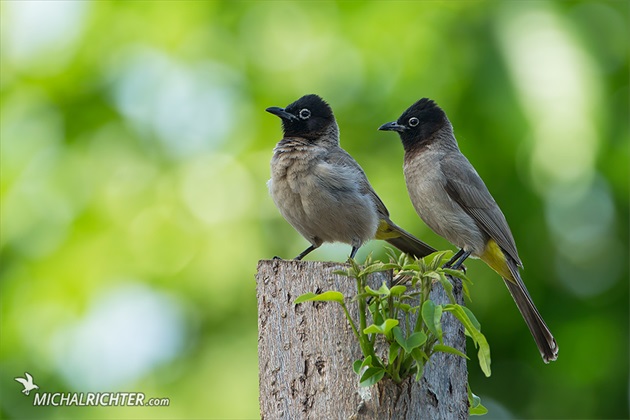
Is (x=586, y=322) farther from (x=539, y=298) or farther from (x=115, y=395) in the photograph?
(x=115, y=395)

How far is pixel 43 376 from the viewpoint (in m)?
7.07

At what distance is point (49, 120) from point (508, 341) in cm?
434

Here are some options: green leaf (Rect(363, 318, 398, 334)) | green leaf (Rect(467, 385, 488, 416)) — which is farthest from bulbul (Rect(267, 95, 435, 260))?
green leaf (Rect(363, 318, 398, 334))

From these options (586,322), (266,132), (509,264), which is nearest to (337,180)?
(509,264)

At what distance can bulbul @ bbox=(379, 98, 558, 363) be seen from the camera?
5961 millimetres

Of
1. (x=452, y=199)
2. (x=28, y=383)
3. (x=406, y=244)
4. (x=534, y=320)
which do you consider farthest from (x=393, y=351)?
(x=28, y=383)

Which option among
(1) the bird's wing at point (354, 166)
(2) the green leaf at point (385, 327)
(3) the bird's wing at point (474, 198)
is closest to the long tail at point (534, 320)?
(3) the bird's wing at point (474, 198)

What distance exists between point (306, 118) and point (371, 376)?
2948mm

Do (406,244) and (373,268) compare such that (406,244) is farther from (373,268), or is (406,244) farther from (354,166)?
(373,268)

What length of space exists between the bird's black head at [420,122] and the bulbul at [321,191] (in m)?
0.45

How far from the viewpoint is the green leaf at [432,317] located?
3328mm

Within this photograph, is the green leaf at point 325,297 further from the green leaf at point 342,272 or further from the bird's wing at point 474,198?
the bird's wing at point 474,198

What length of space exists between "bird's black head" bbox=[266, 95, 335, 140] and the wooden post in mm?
2295

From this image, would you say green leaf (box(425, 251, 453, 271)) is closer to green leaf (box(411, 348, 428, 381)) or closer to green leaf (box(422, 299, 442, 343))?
green leaf (box(422, 299, 442, 343))
